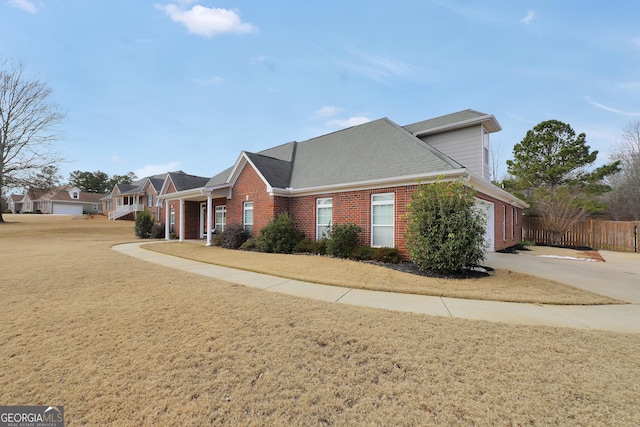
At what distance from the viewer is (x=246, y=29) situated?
1180 centimetres

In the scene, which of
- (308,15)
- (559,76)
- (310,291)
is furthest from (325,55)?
(310,291)

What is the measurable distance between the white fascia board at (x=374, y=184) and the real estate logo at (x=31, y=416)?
28.0 feet

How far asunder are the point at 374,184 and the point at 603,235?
595 inches

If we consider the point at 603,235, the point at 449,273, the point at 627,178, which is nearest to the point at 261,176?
the point at 449,273

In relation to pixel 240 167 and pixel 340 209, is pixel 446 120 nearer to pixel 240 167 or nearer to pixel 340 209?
pixel 340 209

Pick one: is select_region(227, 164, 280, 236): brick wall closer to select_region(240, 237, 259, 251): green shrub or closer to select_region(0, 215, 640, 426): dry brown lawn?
select_region(240, 237, 259, 251): green shrub

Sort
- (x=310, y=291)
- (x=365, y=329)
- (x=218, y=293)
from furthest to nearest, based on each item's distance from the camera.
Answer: (x=310, y=291)
(x=218, y=293)
(x=365, y=329)

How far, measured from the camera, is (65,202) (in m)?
53.6

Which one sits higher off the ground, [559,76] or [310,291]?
[559,76]

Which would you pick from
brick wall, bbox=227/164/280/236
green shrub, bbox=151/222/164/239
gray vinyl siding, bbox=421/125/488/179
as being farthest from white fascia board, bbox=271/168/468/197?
green shrub, bbox=151/222/164/239

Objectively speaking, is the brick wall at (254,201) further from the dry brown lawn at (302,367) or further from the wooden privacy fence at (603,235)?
the wooden privacy fence at (603,235)

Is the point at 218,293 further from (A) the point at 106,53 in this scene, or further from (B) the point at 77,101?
(B) the point at 77,101

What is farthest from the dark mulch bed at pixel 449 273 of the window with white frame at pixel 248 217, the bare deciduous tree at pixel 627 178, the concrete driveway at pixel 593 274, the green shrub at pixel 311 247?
the bare deciduous tree at pixel 627 178

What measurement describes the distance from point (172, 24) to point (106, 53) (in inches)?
136
